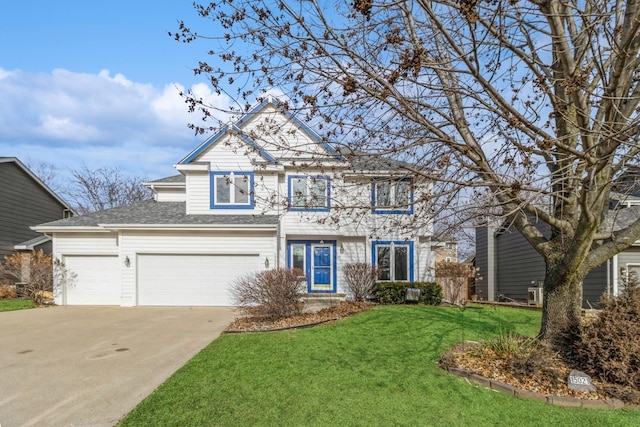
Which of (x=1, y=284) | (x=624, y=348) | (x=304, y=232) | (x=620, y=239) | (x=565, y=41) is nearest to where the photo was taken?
(x=565, y=41)

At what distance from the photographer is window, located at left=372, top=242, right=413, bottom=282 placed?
613 inches

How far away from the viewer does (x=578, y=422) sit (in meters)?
4.75

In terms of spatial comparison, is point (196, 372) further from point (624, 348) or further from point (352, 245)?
point (352, 245)

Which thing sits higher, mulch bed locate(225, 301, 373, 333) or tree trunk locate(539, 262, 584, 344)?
tree trunk locate(539, 262, 584, 344)

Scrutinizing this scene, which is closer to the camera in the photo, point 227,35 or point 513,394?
point 227,35

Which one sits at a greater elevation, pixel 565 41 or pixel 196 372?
pixel 565 41

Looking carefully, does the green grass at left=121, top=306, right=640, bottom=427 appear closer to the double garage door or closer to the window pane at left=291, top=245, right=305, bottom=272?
the double garage door

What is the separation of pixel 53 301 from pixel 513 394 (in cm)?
1638

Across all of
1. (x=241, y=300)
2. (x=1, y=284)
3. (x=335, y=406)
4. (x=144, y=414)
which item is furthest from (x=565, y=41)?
(x=1, y=284)

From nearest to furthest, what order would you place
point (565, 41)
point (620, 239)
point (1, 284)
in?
point (565, 41)
point (620, 239)
point (1, 284)

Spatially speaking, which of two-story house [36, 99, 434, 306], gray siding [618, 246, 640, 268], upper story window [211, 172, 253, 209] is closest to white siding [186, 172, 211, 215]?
two-story house [36, 99, 434, 306]

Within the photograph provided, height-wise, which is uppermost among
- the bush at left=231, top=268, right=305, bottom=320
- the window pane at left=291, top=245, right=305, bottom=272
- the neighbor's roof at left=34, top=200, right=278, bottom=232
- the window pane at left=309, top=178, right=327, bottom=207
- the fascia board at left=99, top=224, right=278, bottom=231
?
the window pane at left=309, top=178, right=327, bottom=207

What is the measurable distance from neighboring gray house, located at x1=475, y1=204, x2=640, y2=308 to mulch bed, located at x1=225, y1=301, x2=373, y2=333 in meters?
4.75

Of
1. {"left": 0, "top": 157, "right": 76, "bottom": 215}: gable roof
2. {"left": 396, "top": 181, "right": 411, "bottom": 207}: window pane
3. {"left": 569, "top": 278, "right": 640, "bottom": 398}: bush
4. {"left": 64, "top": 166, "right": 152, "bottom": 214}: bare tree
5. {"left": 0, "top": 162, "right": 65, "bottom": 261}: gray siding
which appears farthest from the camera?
{"left": 64, "top": 166, "right": 152, "bottom": 214}: bare tree
